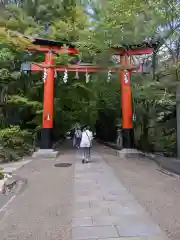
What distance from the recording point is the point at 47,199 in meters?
6.86

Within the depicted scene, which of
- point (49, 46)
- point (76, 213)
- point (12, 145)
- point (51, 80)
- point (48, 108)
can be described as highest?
point (49, 46)

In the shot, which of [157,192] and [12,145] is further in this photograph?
[12,145]

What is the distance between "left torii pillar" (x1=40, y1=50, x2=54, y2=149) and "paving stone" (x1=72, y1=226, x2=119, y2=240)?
11.6 metres

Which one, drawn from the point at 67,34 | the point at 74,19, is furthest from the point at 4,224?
the point at 74,19

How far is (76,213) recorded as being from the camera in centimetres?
564

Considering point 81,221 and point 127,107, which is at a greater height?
point 127,107

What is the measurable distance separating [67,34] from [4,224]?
15.0 m

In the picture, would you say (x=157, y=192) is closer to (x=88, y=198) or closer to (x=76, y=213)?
(x=88, y=198)

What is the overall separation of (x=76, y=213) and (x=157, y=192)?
2669 millimetres

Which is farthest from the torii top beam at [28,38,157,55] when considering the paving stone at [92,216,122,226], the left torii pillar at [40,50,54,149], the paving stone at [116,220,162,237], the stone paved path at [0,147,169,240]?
the paving stone at [116,220,162,237]

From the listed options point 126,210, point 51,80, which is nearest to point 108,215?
point 126,210

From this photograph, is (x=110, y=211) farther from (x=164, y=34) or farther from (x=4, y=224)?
(x=164, y=34)

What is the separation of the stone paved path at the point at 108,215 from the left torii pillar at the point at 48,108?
7.81 meters

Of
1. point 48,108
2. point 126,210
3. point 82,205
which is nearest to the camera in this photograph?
point 126,210
